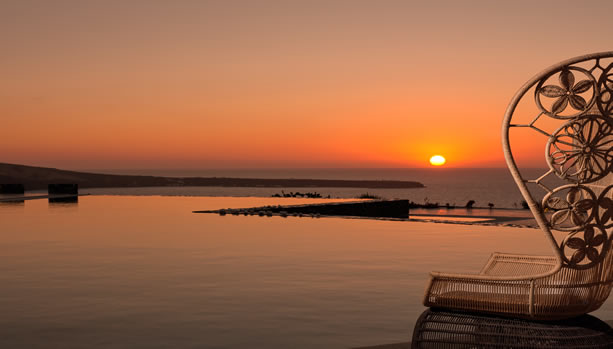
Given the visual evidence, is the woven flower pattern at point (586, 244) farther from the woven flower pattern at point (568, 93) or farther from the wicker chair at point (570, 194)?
the woven flower pattern at point (568, 93)

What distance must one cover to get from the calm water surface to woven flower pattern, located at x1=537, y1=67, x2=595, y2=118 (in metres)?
1.95

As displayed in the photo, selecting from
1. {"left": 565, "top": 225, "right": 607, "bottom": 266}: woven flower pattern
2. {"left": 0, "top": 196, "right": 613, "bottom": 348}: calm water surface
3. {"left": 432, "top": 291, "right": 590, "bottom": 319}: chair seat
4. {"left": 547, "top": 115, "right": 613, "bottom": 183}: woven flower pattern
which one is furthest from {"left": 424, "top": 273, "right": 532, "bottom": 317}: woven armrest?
{"left": 0, "top": 196, "right": 613, "bottom": 348}: calm water surface

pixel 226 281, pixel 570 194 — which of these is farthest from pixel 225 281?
pixel 570 194

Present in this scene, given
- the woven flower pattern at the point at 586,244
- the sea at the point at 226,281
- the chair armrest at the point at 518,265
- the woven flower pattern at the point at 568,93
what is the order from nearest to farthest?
1. the woven flower pattern at the point at 568,93
2. the woven flower pattern at the point at 586,244
3. the chair armrest at the point at 518,265
4. the sea at the point at 226,281

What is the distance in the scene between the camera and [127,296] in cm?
516

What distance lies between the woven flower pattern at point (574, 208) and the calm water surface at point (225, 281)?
1634 mm

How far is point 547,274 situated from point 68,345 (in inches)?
108

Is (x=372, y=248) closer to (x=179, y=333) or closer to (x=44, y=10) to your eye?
(x=179, y=333)

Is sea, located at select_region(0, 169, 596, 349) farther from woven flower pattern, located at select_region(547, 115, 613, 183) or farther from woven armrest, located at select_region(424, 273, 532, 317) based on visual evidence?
woven flower pattern, located at select_region(547, 115, 613, 183)

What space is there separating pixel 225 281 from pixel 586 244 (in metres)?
3.79

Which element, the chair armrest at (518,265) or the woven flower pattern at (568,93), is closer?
the woven flower pattern at (568,93)

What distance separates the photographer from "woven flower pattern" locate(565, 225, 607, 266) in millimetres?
2660

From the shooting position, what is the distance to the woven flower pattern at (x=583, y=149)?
2.60 meters

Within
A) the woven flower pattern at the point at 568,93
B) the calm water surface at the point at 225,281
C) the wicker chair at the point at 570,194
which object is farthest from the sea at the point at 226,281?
the woven flower pattern at the point at 568,93
